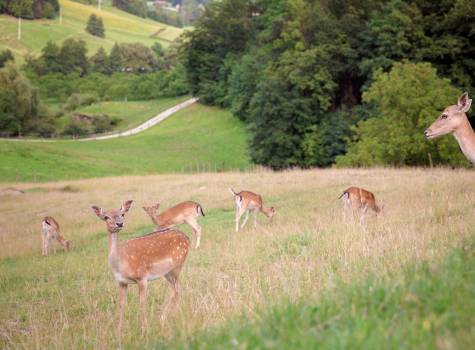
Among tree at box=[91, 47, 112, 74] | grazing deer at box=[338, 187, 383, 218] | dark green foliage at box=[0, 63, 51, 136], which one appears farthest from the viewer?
tree at box=[91, 47, 112, 74]

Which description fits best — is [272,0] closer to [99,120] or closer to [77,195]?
[99,120]

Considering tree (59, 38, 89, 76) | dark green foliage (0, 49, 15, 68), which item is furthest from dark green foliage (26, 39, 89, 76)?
dark green foliage (0, 49, 15, 68)

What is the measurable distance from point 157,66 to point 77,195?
288ft

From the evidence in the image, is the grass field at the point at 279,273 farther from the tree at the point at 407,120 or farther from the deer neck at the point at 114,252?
the tree at the point at 407,120

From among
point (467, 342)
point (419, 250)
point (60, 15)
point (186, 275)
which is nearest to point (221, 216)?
point (186, 275)

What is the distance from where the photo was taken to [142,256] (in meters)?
8.16

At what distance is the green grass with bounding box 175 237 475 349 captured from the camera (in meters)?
2.91

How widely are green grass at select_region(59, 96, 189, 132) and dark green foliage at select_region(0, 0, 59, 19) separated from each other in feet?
186

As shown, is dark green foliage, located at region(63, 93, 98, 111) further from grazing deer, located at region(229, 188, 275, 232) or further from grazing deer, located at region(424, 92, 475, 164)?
grazing deer, located at region(424, 92, 475, 164)

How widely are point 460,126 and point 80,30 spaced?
134 metres

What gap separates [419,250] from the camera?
629 centimetres

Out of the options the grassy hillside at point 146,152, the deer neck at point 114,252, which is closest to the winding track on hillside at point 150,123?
the grassy hillside at point 146,152

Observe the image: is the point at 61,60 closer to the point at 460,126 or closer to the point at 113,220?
the point at 460,126

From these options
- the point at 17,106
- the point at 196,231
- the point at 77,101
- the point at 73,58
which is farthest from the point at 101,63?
the point at 196,231
